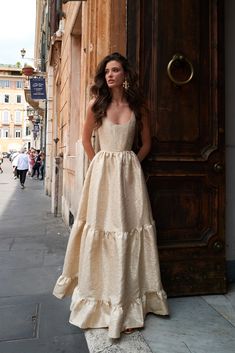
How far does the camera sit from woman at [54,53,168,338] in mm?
2564

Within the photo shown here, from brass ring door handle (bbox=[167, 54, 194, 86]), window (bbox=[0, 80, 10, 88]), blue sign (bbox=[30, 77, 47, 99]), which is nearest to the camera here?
brass ring door handle (bbox=[167, 54, 194, 86])

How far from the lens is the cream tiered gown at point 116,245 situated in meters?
2.56

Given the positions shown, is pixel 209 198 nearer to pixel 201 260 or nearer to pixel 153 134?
pixel 201 260

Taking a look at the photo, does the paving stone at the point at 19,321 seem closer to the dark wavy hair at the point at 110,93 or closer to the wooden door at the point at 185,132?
the wooden door at the point at 185,132

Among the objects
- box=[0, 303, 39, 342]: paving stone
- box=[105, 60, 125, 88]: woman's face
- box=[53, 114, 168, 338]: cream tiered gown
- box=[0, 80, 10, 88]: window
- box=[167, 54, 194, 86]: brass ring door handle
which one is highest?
box=[0, 80, 10, 88]: window

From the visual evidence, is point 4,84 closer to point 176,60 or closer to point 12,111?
point 12,111

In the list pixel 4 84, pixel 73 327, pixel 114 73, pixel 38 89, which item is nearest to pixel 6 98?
pixel 4 84

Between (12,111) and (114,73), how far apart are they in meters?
86.5

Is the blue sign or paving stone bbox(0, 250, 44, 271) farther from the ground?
the blue sign

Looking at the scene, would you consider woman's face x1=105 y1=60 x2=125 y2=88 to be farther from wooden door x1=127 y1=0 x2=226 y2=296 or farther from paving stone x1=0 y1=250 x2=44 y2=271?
paving stone x1=0 y1=250 x2=44 y2=271

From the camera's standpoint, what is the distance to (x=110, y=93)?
2.83m

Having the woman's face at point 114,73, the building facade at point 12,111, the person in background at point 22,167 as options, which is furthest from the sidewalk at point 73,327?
the building facade at point 12,111

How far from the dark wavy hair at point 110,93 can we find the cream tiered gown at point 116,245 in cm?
9

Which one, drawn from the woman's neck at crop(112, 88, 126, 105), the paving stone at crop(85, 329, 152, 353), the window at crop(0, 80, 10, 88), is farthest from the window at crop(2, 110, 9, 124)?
the paving stone at crop(85, 329, 152, 353)
